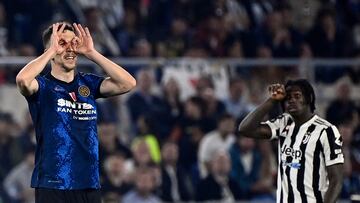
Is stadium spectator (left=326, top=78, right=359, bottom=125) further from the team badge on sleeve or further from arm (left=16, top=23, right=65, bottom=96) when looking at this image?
arm (left=16, top=23, right=65, bottom=96)

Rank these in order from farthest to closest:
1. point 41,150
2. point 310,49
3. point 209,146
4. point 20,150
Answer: point 310,49 < point 209,146 < point 20,150 < point 41,150

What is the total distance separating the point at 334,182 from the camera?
845cm

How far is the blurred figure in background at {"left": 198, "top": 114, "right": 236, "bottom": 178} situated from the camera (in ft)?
42.9

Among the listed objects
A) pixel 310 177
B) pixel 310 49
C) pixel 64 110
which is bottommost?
pixel 310 177

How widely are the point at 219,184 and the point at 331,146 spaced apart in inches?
178

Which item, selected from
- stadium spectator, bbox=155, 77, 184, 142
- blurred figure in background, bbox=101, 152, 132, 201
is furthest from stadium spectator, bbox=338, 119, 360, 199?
blurred figure in background, bbox=101, 152, 132, 201

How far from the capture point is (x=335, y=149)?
8.55 meters

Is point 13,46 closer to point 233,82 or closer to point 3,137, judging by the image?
point 3,137

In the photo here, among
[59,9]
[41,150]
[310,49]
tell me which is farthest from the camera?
[310,49]

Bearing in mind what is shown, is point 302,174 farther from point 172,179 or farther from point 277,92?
point 172,179

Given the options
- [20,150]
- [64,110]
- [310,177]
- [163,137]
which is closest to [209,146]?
[163,137]

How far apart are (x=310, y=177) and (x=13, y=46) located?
5.84 metres

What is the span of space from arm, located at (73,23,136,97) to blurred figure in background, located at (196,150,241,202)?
5.16 meters

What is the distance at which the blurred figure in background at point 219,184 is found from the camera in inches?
508
